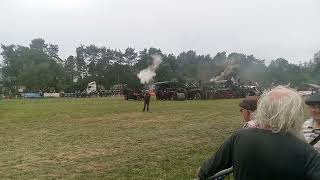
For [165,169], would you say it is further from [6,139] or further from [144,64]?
[144,64]

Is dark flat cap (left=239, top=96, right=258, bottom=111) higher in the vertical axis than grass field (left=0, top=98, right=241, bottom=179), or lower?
higher

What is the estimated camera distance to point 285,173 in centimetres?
273

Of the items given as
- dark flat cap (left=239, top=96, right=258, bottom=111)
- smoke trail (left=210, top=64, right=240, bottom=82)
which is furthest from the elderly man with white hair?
smoke trail (left=210, top=64, right=240, bottom=82)

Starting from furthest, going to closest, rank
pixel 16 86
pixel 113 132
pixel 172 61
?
pixel 16 86
pixel 172 61
pixel 113 132

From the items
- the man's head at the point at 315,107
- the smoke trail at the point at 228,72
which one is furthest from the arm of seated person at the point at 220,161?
the smoke trail at the point at 228,72

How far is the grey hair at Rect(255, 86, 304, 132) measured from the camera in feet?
9.04

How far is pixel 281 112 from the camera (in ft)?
9.07

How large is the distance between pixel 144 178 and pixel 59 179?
1539mm

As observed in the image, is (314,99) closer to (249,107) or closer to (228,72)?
(249,107)

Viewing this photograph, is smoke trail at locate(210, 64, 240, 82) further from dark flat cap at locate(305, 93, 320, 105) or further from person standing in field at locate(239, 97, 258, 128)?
dark flat cap at locate(305, 93, 320, 105)

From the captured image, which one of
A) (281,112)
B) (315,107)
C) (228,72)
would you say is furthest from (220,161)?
(228,72)

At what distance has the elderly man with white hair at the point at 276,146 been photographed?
2.71 m

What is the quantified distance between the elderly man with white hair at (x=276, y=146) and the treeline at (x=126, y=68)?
2457 inches

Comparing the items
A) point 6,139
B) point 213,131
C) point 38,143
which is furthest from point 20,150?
point 213,131
